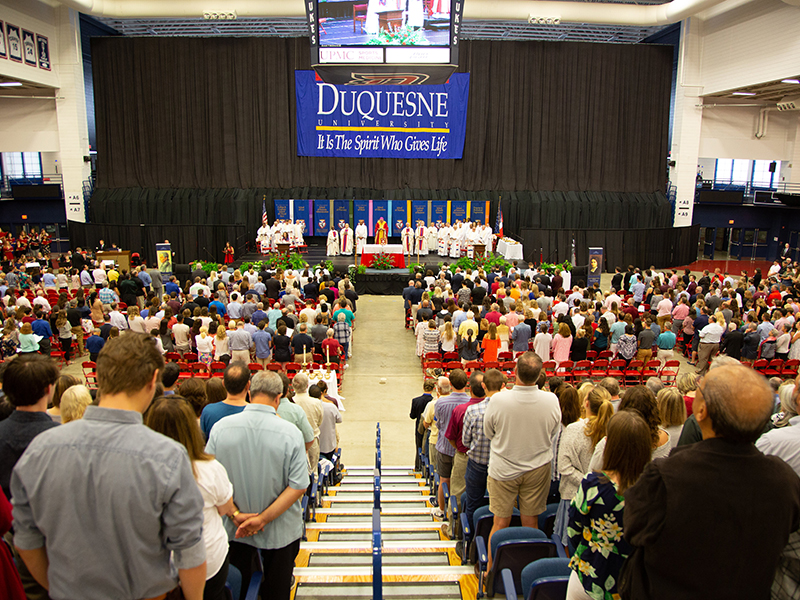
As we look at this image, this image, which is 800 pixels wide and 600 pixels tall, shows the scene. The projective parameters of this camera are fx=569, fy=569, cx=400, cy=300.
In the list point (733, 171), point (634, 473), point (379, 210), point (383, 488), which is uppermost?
point (733, 171)

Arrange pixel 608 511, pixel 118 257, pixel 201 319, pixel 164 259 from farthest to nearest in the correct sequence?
1. pixel 118 257
2. pixel 164 259
3. pixel 201 319
4. pixel 608 511

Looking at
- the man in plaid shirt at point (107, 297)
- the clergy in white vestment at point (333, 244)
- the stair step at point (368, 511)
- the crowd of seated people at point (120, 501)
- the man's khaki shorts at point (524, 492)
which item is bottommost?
the stair step at point (368, 511)

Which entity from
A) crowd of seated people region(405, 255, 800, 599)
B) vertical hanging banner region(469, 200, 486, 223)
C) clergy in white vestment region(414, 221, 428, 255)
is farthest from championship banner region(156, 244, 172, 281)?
crowd of seated people region(405, 255, 800, 599)

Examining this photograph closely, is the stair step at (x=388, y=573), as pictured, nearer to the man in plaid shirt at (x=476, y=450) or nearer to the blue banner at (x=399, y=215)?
the man in plaid shirt at (x=476, y=450)

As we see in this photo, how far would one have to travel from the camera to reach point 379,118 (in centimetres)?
2598

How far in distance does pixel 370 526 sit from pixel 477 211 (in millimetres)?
23130

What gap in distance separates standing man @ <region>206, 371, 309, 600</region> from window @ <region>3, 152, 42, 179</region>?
108 ft

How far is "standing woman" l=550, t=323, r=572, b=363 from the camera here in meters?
10.5

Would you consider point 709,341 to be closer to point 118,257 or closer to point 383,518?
point 383,518

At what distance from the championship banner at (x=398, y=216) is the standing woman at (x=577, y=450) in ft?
76.9

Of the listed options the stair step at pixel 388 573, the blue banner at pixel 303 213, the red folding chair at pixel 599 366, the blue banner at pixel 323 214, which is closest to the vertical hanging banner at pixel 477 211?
the blue banner at pixel 323 214

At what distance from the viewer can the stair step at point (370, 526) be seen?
4.71 m

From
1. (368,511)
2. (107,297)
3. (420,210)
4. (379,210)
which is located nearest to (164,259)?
(107,297)

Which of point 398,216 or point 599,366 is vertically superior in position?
point 398,216
